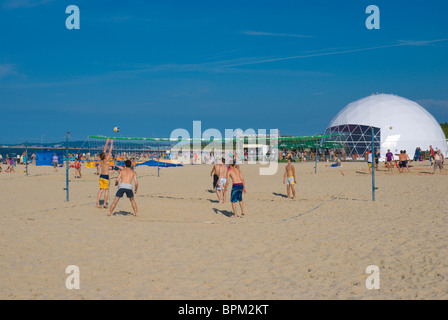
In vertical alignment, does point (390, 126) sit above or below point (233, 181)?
above

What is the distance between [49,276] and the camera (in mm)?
5547

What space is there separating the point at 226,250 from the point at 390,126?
175 feet

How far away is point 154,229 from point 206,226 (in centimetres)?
116

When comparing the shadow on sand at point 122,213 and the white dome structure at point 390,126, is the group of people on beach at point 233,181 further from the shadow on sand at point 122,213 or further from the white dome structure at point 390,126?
the white dome structure at point 390,126

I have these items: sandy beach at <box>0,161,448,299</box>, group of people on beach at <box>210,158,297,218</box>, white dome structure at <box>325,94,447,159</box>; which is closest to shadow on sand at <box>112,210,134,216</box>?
sandy beach at <box>0,161,448,299</box>

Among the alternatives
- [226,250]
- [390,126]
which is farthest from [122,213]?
[390,126]

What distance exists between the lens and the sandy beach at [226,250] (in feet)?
16.5

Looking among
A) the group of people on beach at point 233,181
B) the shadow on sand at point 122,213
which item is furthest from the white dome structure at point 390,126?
the shadow on sand at point 122,213

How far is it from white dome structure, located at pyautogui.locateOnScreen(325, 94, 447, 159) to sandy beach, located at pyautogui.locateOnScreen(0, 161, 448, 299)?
44426 mm

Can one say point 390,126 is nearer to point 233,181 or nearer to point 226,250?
point 233,181

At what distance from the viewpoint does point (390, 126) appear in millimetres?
55188

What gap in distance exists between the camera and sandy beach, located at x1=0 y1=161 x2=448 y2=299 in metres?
5.04

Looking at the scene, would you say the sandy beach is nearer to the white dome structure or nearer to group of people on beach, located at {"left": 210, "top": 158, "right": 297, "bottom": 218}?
group of people on beach, located at {"left": 210, "top": 158, "right": 297, "bottom": 218}
